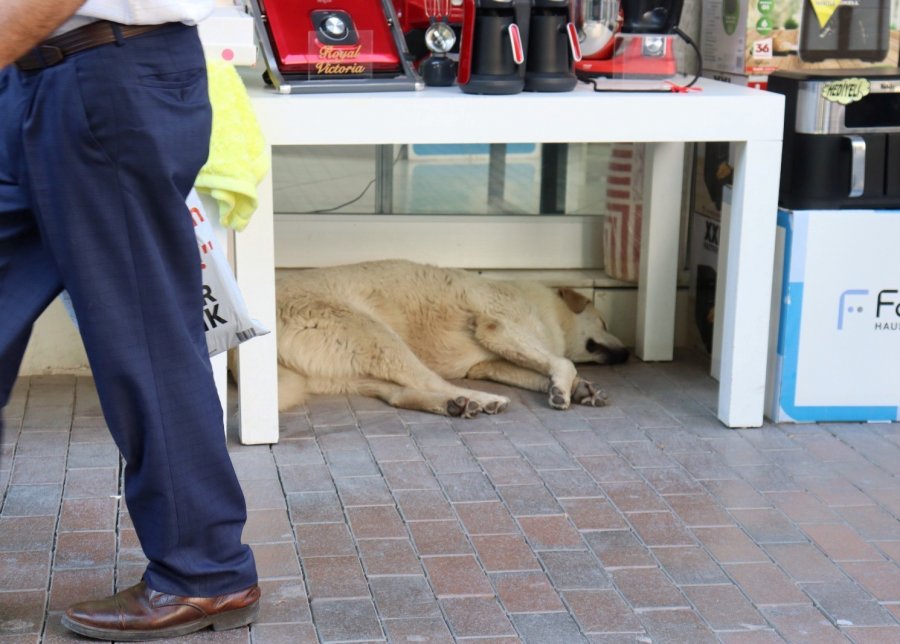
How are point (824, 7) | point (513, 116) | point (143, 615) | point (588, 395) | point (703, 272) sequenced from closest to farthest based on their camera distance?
point (143, 615) < point (513, 116) < point (588, 395) < point (824, 7) < point (703, 272)

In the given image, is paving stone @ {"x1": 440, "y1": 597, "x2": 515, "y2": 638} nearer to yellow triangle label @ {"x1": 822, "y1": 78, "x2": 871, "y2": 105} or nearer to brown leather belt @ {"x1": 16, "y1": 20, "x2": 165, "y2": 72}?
brown leather belt @ {"x1": 16, "y1": 20, "x2": 165, "y2": 72}

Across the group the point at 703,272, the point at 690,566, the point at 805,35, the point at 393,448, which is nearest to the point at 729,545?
the point at 690,566

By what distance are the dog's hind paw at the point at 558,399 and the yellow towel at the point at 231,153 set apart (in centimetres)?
141

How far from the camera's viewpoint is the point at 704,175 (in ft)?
16.6

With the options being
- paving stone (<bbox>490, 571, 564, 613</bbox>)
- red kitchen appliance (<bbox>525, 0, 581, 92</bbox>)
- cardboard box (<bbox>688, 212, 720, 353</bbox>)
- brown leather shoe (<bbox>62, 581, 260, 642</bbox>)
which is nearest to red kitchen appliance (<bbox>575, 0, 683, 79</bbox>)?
red kitchen appliance (<bbox>525, 0, 581, 92</bbox>)

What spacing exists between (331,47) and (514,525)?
1643mm

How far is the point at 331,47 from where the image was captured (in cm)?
389

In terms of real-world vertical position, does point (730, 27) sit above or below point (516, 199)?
above

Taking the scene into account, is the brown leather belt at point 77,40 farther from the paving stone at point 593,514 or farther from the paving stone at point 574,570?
the paving stone at point 593,514

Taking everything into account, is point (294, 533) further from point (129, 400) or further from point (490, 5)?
point (490, 5)

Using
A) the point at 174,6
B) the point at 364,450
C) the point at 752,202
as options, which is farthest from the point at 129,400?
the point at 752,202

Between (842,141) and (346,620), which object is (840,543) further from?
(842,141)

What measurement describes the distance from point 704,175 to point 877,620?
261 cm

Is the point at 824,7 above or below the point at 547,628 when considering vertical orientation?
above
